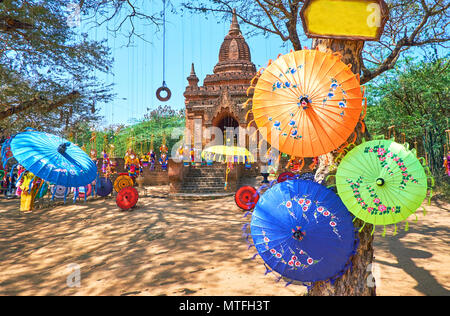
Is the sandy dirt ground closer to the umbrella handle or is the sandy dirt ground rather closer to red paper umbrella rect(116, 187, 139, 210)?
red paper umbrella rect(116, 187, 139, 210)

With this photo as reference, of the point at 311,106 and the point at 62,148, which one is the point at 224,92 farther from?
the point at 311,106

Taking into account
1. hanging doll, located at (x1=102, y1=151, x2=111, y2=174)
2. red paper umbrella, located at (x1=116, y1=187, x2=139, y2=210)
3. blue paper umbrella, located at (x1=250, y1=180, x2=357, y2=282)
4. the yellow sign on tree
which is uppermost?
the yellow sign on tree

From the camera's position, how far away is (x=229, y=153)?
428 inches

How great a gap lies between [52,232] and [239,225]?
17.9 ft

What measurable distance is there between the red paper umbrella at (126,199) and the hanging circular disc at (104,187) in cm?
315

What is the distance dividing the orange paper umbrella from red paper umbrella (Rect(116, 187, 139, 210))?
8.08 metres

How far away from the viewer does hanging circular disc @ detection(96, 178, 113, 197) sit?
12.1 metres

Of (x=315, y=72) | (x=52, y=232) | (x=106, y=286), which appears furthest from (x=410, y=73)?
(x=52, y=232)

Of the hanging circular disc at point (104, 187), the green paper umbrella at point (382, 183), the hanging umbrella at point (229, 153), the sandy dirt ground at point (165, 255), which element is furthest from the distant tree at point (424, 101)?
the hanging circular disc at point (104, 187)

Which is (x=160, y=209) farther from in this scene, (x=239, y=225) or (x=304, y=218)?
(x=304, y=218)

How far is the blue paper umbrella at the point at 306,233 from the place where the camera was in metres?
2.35

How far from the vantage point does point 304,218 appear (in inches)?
94.3

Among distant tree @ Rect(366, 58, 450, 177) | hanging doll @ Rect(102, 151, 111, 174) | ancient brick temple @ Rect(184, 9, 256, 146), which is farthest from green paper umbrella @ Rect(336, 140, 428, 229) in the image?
ancient brick temple @ Rect(184, 9, 256, 146)

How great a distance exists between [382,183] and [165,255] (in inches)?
173
